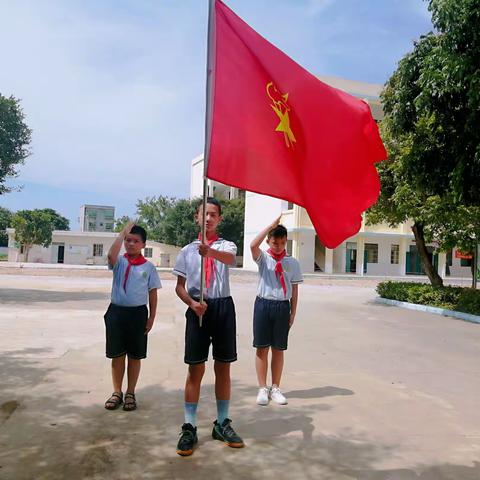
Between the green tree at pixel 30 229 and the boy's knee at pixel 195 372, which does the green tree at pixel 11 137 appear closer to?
the boy's knee at pixel 195 372

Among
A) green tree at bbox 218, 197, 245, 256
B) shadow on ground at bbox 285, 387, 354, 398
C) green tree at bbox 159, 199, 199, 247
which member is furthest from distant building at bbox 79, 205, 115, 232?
shadow on ground at bbox 285, 387, 354, 398

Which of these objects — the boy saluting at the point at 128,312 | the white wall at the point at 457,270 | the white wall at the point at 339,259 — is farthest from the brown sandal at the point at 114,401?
the white wall at the point at 457,270

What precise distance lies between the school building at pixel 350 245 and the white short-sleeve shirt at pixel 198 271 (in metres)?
30.8

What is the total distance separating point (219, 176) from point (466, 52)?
735 cm

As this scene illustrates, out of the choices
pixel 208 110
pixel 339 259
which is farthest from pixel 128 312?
pixel 339 259

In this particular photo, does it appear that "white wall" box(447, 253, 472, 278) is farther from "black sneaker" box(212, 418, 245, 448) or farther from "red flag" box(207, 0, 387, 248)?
"black sneaker" box(212, 418, 245, 448)

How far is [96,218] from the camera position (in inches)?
3871

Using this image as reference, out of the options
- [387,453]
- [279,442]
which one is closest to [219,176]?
[279,442]

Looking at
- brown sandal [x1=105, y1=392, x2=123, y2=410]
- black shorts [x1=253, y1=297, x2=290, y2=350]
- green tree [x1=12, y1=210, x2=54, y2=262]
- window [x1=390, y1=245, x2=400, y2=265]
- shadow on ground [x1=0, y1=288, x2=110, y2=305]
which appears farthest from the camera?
Answer: green tree [x1=12, y1=210, x2=54, y2=262]

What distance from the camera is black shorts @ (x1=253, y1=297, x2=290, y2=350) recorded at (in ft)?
14.9

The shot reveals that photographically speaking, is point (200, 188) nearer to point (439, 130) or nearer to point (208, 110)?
point (439, 130)

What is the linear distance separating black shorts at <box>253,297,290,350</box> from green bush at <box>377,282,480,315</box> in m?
8.35

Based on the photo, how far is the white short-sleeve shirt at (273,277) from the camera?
4.60 meters

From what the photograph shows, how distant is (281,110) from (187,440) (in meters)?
2.32
